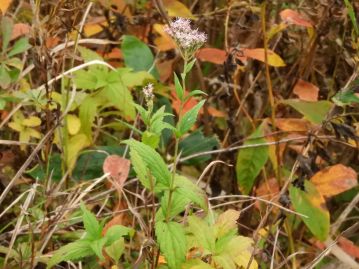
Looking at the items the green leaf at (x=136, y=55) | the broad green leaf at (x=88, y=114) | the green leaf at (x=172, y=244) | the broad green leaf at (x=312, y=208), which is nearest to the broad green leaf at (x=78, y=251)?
the green leaf at (x=172, y=244)

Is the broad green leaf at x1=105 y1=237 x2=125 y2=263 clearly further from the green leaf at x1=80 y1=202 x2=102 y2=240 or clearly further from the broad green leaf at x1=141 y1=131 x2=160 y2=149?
the broad green leaf at x1=141 y1=131 x2=160 y2=149

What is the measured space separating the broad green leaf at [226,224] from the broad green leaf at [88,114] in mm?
379

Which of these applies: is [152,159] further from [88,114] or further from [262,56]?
[262,56]

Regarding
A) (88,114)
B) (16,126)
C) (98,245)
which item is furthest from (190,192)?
(16,126)

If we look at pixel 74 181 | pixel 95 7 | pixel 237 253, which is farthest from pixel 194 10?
pixel 237 253

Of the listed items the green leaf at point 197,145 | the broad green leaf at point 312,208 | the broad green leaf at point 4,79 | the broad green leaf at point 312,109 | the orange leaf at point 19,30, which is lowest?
the broad green leaf at point 312,208

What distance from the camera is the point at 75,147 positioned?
1258 mm

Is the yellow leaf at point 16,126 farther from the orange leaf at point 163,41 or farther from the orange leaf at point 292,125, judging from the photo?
the orange leaf at point 292,125

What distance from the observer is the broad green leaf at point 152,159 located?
80cm

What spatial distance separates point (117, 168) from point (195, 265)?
1.03 feet

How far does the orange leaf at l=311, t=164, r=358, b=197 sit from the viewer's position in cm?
125

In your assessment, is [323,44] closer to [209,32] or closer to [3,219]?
[209,32]

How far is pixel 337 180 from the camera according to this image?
1268mm

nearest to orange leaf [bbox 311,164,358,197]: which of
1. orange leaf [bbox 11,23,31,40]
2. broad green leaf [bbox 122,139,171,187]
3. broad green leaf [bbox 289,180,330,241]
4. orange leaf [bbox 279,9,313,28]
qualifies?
broad green leaf [bbox 289,180,330,241]
